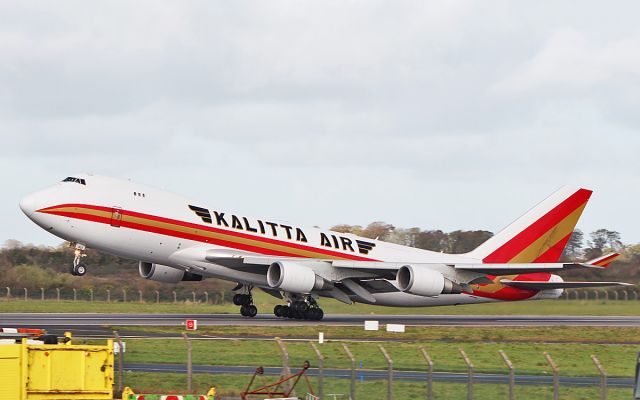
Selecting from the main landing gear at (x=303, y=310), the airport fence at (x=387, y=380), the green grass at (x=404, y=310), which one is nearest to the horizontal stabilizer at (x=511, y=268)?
the green grass at (x=404, y=310)

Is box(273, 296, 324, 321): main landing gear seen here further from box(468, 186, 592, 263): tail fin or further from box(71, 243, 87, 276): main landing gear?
box(468, 186, 592, 263): tail fin

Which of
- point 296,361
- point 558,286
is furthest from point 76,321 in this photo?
point 558,286

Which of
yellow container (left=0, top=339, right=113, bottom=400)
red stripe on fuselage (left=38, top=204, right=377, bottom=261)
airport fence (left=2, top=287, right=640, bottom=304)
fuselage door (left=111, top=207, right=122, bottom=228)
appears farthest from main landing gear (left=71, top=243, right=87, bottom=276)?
yellow container (left=0, top=339, right=113, bottom=400)

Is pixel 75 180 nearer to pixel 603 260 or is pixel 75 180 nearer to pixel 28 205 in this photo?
pixel 28 205

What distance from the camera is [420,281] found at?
4616 cm

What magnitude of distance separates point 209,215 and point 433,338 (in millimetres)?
13376

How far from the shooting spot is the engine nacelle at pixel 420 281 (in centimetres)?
4609

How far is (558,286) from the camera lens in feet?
169

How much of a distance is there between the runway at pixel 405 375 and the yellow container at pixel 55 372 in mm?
7248

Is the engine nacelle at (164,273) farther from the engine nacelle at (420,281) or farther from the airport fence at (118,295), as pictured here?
the engine nacelle at (420,281)

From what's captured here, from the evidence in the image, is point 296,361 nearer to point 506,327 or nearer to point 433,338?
point 433,338

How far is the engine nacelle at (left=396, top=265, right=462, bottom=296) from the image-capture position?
46094mm

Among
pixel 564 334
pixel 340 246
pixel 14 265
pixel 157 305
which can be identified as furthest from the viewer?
pixel 14 265

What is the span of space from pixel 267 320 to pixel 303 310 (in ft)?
5.48
